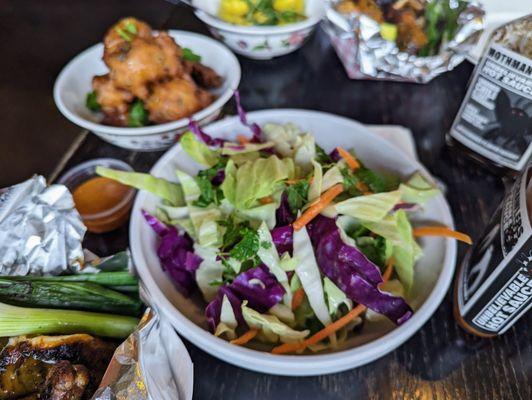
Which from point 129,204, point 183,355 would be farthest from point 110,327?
point 129,204

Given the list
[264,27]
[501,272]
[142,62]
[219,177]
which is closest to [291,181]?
[219,177]

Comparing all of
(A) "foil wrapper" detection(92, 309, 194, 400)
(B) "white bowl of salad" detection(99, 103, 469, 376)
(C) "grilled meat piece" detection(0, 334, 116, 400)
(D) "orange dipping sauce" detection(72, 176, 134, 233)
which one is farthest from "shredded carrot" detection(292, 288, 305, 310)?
(D) "orange dipping sauce" detection(72, 176, 134, 233)

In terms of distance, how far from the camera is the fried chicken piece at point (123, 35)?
113 cm

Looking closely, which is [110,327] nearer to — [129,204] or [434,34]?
[129,204]

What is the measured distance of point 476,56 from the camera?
1.37 m

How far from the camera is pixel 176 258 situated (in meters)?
0.91

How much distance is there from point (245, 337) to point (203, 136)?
18.4 inches

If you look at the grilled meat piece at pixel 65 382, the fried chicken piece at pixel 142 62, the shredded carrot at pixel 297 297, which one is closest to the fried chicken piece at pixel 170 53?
the fried chicken piece at pixel 142 62

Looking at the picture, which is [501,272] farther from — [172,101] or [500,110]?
[172,101]

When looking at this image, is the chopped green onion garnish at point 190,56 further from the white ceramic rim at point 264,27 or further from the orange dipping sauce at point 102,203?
the orange dipping sauce at point 102,203

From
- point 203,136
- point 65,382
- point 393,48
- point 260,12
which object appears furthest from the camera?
point 260,12

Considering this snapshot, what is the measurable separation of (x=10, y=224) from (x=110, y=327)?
Result: 9.9 inches

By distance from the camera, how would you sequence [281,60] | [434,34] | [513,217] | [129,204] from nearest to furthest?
[513,217] < [129,204] < [434,34] < [281,60]

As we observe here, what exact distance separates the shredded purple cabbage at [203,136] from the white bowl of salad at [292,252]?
20mm
